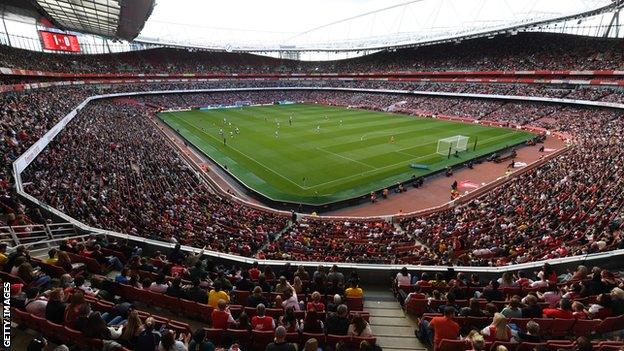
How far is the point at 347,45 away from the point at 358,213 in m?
77.5

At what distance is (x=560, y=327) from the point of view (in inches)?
260

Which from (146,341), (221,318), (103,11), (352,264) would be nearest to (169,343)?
(146,341)

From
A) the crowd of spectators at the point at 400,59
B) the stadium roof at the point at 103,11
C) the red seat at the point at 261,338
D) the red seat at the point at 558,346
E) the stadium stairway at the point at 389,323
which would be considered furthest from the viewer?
the crowd of spectators at the point at 400,59

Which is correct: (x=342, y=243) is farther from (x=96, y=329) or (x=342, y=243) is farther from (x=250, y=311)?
(x=96, y=329)

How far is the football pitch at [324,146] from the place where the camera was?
29812 millimetres

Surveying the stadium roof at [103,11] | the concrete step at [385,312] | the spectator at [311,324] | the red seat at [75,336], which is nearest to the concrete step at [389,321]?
the concrete step at [385,312]

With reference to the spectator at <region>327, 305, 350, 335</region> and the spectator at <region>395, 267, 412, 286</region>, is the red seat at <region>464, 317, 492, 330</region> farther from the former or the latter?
the spectator at <region>327, 305, 350, 335</region>

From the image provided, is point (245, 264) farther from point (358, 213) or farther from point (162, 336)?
point (358, 213)

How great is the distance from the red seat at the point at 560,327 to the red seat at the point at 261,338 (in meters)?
5.03

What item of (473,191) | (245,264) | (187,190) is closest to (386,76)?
(473,191)

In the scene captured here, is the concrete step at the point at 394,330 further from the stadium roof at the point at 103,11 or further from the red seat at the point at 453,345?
the stadium roof at the point at 103,11

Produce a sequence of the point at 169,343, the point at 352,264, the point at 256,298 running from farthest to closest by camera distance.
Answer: the point at 352,264 → the point at 256,298 → the point at 169,343

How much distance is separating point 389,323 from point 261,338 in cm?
309

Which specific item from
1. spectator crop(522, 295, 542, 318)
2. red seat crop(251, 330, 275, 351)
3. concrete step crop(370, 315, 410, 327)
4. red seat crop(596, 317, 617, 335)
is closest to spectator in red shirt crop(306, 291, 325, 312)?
red seat crop(251, 330, 275, 351)
